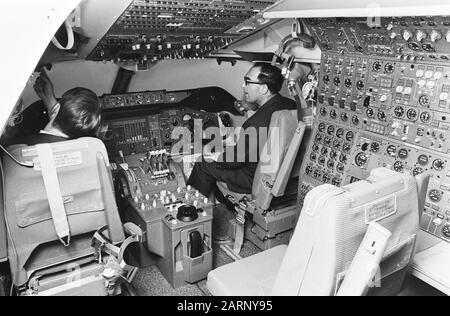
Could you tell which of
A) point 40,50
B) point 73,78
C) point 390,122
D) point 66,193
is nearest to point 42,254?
point 66,193

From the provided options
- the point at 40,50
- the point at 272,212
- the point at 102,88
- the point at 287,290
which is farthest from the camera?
the point at 102,88

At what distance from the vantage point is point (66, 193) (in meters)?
1.97

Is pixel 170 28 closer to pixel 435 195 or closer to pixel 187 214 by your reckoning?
pixel 187 214

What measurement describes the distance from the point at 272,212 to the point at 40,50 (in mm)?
2034

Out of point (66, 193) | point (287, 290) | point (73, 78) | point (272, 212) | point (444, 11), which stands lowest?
point (272, 212)

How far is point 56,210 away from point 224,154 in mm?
1637

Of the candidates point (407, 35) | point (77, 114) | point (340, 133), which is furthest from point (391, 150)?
point (77, 114)

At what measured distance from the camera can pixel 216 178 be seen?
11.0 feet

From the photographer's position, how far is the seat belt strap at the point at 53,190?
1892mm

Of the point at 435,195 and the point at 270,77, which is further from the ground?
the point at 270,77

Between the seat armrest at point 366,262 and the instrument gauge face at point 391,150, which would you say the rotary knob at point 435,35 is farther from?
the seat armrest at point 366,262

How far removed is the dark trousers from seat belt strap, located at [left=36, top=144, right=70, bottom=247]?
156 centimetres

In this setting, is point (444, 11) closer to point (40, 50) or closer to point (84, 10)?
point (40, 50)

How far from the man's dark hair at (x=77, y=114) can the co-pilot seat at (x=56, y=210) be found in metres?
0.35
